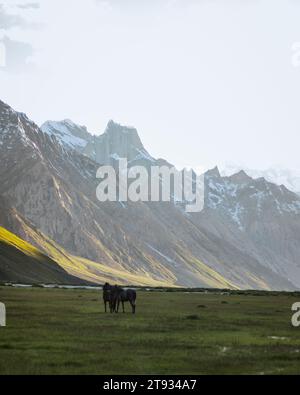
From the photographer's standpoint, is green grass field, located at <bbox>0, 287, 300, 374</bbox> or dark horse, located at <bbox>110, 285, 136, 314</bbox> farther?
dark horse, located at <bbox>110, 285, 136, 314</bbox>

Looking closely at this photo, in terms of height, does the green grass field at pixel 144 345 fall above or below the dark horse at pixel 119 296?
below

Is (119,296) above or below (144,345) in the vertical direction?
above

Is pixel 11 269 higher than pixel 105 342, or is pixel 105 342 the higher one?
pixel 11 269

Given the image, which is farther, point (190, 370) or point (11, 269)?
point (11, 269)

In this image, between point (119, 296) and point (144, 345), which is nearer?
point (144, 345)

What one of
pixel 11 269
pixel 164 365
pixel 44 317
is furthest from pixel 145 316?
pixel 11 269

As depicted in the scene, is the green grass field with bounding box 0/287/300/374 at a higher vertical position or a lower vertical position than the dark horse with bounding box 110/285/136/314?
lower

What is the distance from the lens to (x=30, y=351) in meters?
31.0

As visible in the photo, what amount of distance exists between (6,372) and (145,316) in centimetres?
2735

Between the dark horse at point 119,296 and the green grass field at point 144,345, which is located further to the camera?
the dark horse at point 119,296

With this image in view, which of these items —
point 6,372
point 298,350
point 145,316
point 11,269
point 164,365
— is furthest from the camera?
point 11,269
